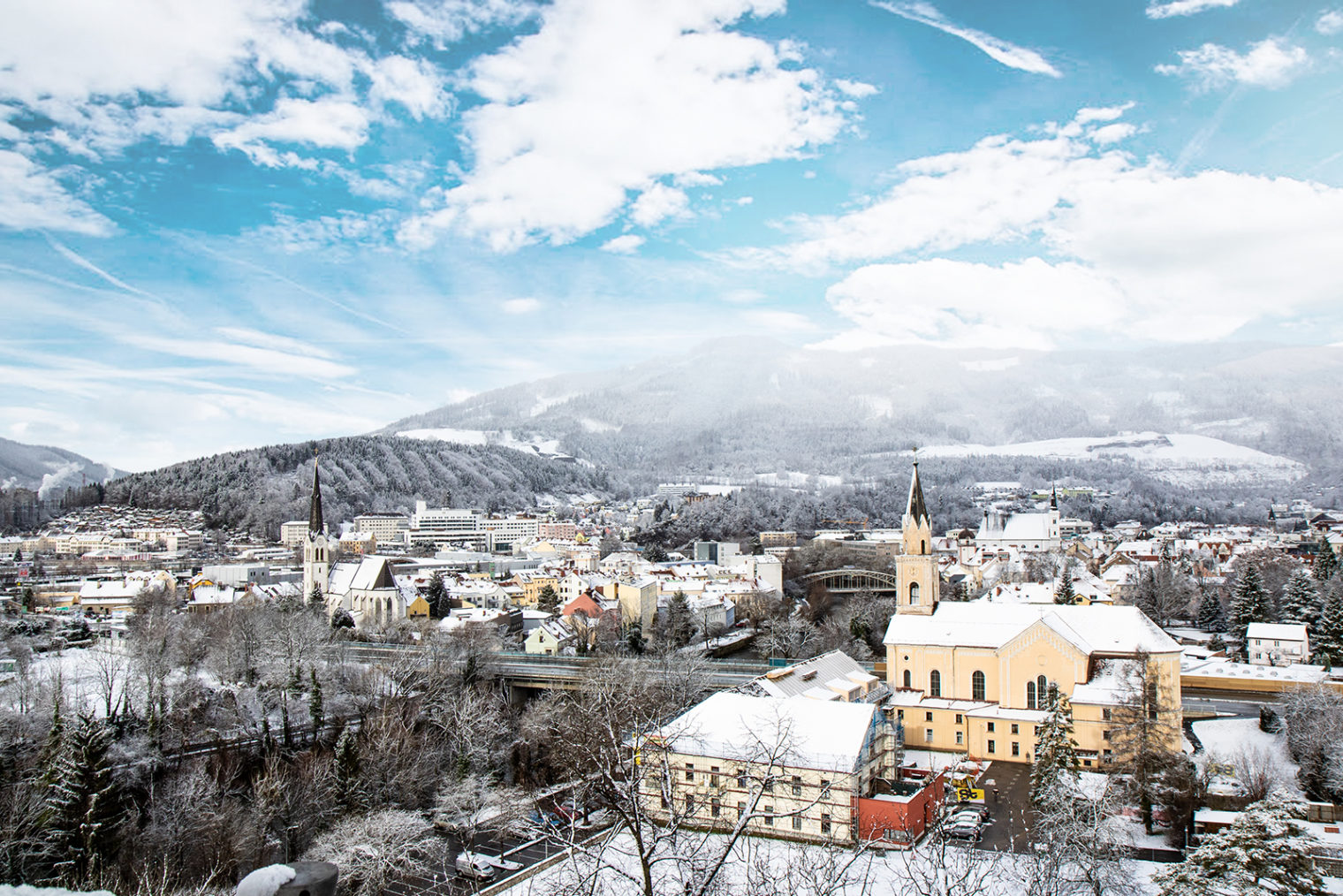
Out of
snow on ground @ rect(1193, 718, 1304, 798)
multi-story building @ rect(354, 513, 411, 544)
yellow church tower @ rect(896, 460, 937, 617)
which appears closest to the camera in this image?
snow on ground @ rect(1193, 718, 1304, 798)

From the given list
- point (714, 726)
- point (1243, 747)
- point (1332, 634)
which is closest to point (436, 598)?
point (714, 726)

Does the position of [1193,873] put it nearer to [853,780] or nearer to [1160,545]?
[853,780]

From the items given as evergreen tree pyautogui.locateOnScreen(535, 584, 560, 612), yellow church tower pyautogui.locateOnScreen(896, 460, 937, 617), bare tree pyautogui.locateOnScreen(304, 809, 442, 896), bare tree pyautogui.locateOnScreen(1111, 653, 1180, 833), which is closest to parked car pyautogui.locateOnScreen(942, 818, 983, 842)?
bare tree pyautogui.locateOnScreen(1111, 653, 1180, 833)

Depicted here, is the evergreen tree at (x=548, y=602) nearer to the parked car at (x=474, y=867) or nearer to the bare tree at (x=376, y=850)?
the bare tree at (x=376, y=850)

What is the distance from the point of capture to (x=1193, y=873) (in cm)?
1350

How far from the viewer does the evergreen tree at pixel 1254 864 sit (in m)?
13.1

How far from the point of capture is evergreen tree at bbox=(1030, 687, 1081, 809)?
20.1 metres

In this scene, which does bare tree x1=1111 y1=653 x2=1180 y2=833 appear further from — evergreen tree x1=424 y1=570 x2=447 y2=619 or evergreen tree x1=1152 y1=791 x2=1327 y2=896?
evergreen tree x1=424 y1=570 x2=447 y2=619

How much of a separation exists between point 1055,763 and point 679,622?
30.0 metres

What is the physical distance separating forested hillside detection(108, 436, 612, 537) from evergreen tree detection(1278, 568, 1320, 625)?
2959 inches

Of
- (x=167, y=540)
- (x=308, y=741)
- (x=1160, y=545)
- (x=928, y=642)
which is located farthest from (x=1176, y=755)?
(x=167, y=540)

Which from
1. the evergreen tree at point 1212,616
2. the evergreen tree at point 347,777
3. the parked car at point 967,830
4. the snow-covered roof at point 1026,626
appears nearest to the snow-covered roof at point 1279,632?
the evergreen tree at point 1212,616

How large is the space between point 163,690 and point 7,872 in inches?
391

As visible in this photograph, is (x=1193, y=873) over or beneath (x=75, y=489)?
beneath
